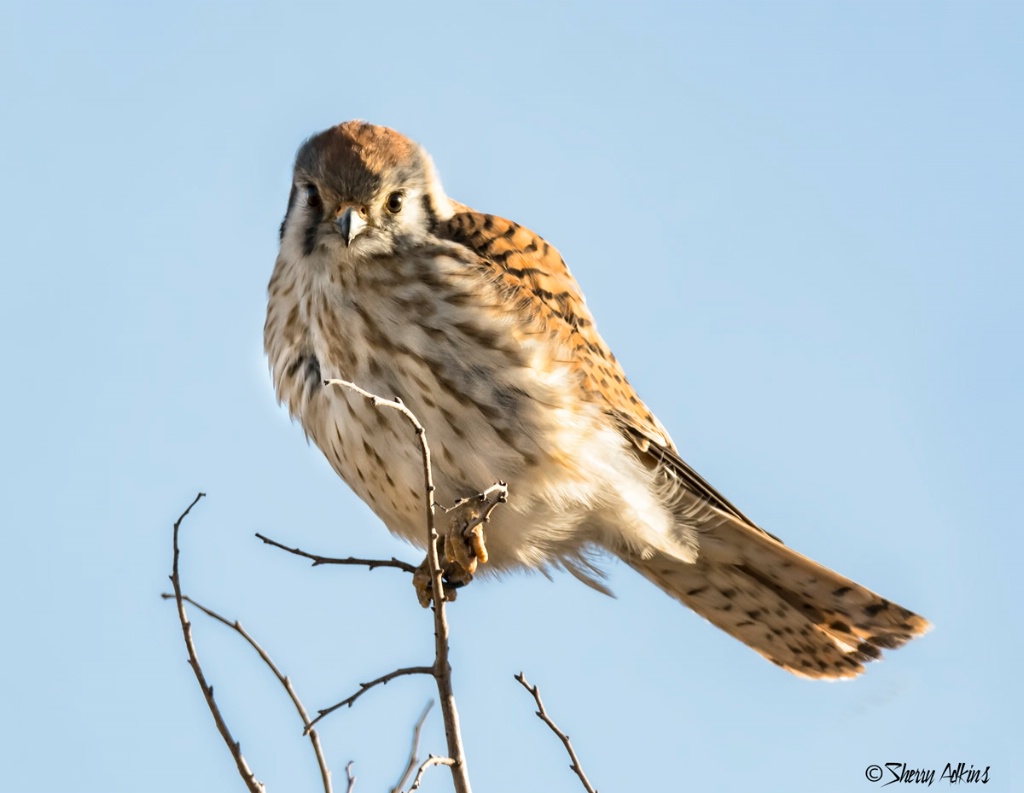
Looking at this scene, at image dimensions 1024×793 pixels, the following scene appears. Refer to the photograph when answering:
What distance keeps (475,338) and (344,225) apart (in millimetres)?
502

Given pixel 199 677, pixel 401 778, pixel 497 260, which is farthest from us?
pixel 497 260

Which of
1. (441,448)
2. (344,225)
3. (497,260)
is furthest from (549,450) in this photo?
(344,225)

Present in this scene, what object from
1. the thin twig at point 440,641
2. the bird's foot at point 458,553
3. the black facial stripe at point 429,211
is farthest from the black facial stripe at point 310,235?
the thin twig at point 440,641

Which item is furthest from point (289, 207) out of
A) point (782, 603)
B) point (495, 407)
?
point (782, 603)

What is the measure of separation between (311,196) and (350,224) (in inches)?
13.2

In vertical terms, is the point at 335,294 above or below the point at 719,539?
above

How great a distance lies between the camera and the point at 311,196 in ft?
13.0

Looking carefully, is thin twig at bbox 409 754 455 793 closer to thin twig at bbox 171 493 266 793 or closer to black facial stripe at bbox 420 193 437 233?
thin twig at bbox 171 493 266 793

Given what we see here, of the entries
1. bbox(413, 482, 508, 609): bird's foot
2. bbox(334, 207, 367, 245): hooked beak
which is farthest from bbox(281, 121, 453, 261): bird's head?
bbox(413, 482, 508, 609): bird's foot

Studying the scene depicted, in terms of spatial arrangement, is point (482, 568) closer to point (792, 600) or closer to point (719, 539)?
point (719, 539)

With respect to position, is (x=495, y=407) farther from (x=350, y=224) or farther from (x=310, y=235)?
(x=310, y=235)

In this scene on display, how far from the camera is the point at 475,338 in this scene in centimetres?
361

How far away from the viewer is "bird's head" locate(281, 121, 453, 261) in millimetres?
3777

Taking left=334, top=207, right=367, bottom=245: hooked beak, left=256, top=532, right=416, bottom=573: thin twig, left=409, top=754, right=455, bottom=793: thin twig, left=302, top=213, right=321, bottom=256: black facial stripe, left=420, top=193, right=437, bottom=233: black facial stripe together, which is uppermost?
left=420, top=193, right=437, bottom=233: black facial stripe
